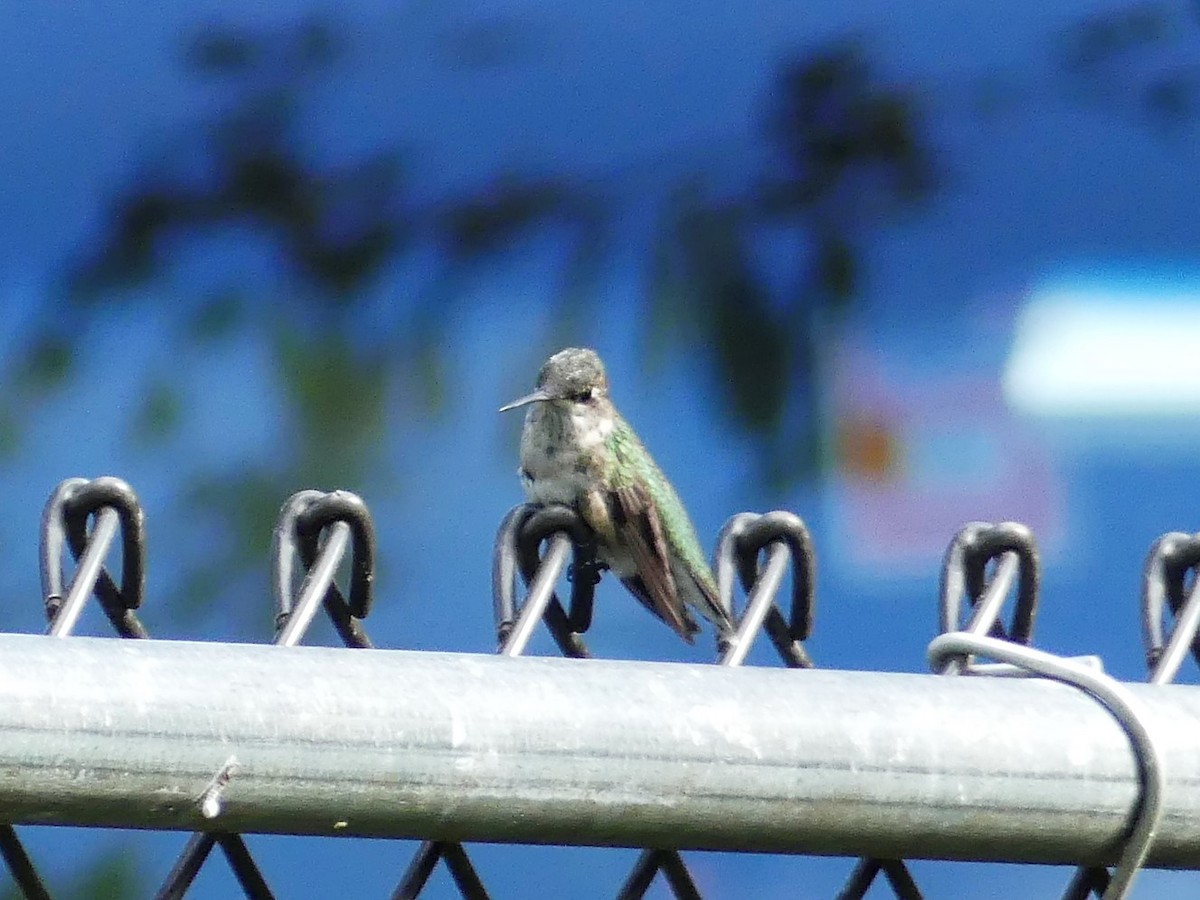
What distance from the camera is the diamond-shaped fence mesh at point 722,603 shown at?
949 mm

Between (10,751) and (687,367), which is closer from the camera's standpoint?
(10,751)

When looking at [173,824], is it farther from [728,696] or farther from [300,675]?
[728,696]

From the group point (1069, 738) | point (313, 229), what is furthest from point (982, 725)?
point (313, 229)

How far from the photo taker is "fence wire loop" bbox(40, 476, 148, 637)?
1.03 metres

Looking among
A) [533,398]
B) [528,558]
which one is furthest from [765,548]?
[533,398]

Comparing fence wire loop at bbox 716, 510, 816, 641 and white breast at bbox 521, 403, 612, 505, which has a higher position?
white breast at bbox 521, 403, 612, 505

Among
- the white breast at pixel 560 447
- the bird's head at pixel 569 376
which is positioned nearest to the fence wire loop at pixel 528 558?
the bird's head at pixel 569 376

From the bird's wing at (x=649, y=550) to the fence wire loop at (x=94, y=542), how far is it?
5.37 ft

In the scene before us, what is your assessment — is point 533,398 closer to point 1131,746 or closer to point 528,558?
point 528,558

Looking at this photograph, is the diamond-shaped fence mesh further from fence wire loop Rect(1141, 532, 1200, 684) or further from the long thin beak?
the long thin beak

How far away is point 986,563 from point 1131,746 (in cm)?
26

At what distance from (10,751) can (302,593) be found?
26 centimetres

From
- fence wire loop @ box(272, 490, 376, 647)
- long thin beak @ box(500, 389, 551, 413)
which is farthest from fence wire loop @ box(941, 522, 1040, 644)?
long thin beak @ box(500, 389, 551, 413)

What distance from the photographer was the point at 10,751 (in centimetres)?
80
